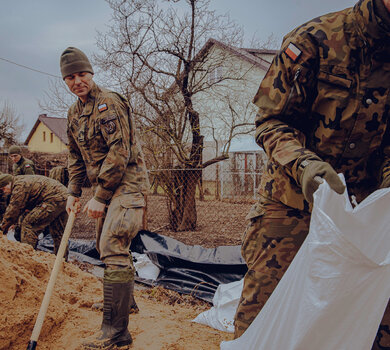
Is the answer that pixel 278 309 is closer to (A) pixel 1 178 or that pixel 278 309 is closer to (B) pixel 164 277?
(B) pixel 164 277

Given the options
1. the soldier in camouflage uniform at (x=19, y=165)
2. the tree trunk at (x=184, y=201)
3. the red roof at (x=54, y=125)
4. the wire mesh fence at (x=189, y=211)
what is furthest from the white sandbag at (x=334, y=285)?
the red roof at (x=54, y=125)

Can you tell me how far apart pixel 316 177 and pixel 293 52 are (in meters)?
0.60

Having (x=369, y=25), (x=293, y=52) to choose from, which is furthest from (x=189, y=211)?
(x=369, y=25)

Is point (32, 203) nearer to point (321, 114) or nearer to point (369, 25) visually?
point (321, 114)

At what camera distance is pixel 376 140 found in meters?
1.64

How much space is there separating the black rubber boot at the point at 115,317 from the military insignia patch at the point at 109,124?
1.09 meters

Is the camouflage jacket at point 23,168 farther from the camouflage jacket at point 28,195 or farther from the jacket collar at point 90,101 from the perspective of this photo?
the jacket collar at point 90,101

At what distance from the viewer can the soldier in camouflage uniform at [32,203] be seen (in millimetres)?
5202

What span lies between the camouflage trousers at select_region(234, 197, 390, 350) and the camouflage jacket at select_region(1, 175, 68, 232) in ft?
14.1

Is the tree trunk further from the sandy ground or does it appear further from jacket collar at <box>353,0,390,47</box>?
jacket collar at <box>353,0,390,47</box>

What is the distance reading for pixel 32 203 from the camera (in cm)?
544

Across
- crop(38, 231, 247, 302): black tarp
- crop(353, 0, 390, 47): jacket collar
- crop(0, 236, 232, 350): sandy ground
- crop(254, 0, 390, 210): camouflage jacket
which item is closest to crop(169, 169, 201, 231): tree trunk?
crop(38, 231, 247, 302): black tarp

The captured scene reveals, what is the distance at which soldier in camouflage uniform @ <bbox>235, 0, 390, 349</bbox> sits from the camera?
1567 mm

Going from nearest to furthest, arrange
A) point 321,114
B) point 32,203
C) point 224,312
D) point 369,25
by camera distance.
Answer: point 369,25, point 321,114, point 224,312, point 32,203
